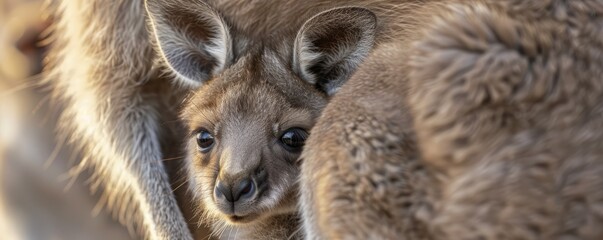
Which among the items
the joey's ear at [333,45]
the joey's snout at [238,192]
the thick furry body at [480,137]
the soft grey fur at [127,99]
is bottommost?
the soft grey fur at [127,99]

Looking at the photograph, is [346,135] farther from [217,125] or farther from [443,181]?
[217,125]

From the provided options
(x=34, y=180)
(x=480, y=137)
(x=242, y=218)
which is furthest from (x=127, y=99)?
(x=34, y=180)

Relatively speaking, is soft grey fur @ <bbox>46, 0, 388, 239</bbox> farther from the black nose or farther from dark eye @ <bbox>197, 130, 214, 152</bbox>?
the black nose

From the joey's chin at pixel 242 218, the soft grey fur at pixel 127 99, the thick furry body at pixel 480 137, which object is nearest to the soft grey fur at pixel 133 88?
the soft grey fur at pixel 127 99

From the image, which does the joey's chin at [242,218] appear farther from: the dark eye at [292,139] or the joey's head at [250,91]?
the dark eye at [292,139]

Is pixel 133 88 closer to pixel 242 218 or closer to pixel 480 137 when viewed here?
pixel 242 218

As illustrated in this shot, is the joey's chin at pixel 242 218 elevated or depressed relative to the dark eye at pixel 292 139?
depressed

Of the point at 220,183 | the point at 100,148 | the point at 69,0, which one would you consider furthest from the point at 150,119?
the point at 220,183
